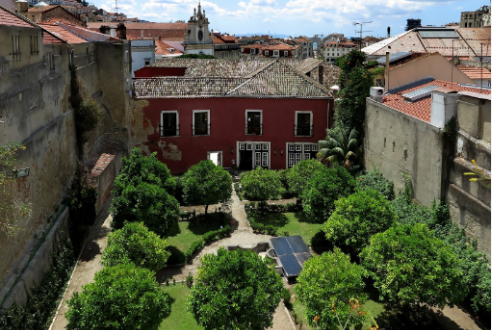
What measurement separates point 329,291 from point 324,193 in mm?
7080

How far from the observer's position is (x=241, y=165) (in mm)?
27672

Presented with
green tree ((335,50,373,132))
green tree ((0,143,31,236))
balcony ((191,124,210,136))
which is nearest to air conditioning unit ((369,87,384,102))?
green tree ((335,50,373,132))

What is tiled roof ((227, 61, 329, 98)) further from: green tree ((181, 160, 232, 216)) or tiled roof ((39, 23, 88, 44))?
tiled roof ((39, 23, 88, 44))

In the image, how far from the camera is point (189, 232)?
20.0m

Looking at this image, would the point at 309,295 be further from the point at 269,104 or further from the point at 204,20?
the point at 204,20

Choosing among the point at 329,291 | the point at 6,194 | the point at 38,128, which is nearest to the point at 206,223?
the point at 38,128

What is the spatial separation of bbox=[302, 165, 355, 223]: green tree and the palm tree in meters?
4.27

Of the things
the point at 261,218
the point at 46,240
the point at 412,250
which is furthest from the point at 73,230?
the point at 412,250

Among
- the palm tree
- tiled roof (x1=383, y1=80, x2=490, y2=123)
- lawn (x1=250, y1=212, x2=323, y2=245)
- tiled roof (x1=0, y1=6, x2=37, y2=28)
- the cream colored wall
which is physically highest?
tiled roof (x1=0, y1=6, x2=37, y2=28)

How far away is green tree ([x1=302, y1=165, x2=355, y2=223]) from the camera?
18.1 m

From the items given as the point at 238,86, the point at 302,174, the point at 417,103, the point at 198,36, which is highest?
the point at 198,36

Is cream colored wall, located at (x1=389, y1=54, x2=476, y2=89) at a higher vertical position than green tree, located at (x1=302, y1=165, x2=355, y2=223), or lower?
higher

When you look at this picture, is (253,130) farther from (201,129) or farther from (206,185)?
(206,185)

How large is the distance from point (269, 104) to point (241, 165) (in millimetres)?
3874
